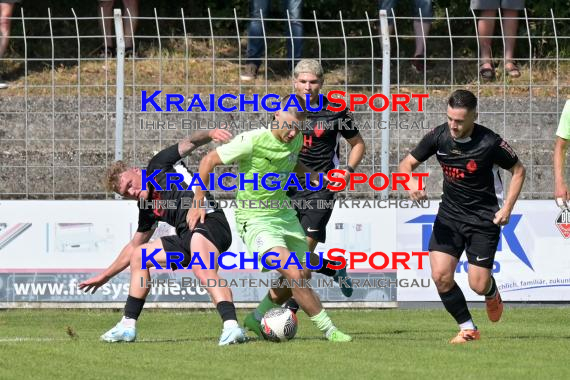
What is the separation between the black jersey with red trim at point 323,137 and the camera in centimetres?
1294

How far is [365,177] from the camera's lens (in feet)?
52.7

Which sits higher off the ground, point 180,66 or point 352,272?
point 180,66

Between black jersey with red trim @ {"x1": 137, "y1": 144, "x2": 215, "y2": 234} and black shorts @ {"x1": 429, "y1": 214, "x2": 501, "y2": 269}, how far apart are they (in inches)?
79.2

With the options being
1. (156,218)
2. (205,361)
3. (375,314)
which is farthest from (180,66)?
Result: (205,361)

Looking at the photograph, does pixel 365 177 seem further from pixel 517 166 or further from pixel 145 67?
pixel 517 166

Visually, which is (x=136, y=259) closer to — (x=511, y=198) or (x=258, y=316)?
(x=258, y=316)

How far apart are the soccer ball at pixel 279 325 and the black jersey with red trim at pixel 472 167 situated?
5.42 ft

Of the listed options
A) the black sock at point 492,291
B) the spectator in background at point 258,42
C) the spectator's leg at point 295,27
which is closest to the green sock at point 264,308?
the black sock at point 492,291

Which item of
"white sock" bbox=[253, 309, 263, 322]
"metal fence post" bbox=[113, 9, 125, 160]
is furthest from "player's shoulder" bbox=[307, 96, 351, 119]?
"metal fence post" bbox=[113, 9, 125, 160]

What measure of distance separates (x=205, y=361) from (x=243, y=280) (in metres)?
5.82

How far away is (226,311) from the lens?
10742mm

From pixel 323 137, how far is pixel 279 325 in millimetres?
2686

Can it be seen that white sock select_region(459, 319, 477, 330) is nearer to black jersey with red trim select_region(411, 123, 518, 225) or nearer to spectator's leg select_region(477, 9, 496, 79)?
black jersey with red trim select_region(411, 123, 518, 225)

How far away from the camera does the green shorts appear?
10.8 metres
